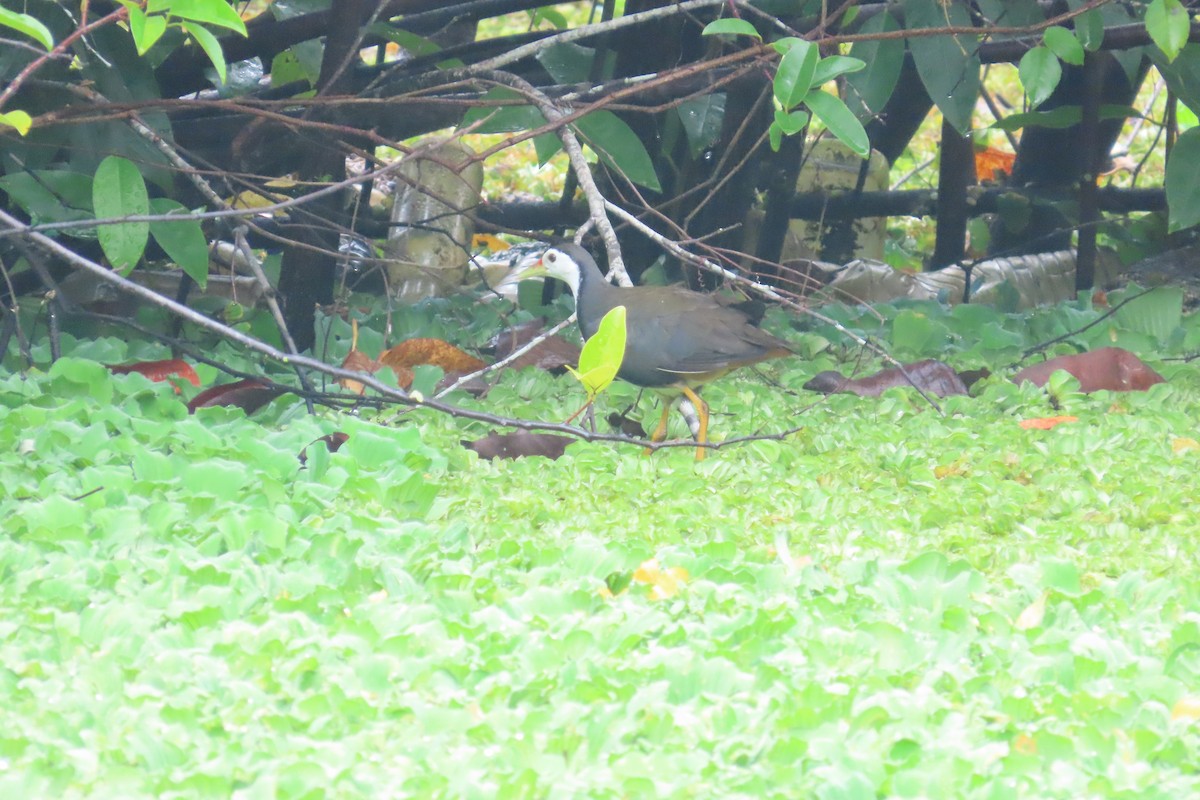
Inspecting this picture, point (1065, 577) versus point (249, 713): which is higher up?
point (1065, 577)

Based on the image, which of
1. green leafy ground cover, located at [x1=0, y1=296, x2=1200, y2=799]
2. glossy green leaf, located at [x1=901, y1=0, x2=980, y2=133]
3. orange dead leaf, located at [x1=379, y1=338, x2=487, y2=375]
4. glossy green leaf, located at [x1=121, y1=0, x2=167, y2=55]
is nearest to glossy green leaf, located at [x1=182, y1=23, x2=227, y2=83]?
glossy green leaf, located at [x1=121, y1=0, x2=167, y2=55]

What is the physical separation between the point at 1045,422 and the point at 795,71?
1.17 metres

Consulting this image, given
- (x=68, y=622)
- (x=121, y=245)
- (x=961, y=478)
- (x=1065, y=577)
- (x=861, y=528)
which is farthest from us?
(x=121, y=245)

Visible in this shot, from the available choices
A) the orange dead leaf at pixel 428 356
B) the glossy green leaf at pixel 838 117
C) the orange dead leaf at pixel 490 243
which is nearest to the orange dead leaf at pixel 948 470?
the glossy green leaf at pixel 838 117

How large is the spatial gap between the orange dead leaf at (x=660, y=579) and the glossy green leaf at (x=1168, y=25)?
1888 mm

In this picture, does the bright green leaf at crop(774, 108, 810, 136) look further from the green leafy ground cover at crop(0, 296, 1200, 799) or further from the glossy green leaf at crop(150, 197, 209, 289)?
the glossy green leaf at crop(150, 197, 209, 289)

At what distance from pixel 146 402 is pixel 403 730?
177 centimetres

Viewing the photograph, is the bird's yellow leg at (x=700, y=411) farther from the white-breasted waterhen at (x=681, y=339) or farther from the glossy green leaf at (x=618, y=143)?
the glossy green leaf at (x=618, y=143)

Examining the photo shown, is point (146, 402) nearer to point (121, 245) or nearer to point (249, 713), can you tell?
point (121, 245)

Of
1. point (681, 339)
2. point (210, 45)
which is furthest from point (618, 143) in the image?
point (210, 45)

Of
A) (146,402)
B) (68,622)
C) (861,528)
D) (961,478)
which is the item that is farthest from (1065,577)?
(146,402)

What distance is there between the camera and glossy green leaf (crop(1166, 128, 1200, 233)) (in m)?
4.38

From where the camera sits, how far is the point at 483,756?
1.67 m

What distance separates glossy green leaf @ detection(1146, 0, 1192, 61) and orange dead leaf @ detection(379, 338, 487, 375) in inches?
79.5
